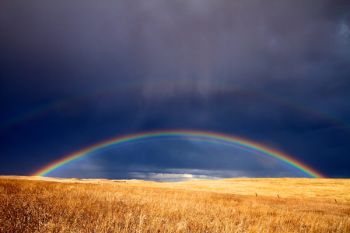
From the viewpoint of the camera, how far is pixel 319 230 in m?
9.98

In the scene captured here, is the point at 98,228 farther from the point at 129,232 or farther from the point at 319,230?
the point at 319,230

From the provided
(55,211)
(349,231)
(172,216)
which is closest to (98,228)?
(55,211)

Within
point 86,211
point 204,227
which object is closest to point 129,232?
point 204,227

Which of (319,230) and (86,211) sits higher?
(86,211)

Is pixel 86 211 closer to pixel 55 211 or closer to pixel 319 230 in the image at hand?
pixel 55 211

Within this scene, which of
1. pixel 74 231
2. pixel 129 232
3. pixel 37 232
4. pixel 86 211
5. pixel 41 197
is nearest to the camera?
pixel 37 232

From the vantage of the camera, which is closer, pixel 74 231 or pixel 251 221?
pixel 74 231

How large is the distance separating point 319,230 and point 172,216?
5.17m

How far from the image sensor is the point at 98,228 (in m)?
6.23

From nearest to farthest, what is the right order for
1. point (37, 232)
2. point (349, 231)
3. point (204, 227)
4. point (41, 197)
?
1. point (37, 232)
2. point (204, 227)
3. point (349, 231)
4. point (41, 197)

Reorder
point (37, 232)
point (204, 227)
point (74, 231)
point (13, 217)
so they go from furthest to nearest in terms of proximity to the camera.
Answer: point (204, 227) < point (13, 217) < point (74, 231) < point (37, 232)

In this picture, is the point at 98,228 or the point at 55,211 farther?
the point at 55,211

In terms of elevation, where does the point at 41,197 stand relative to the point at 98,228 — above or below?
above

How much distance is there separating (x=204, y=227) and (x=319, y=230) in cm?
487
